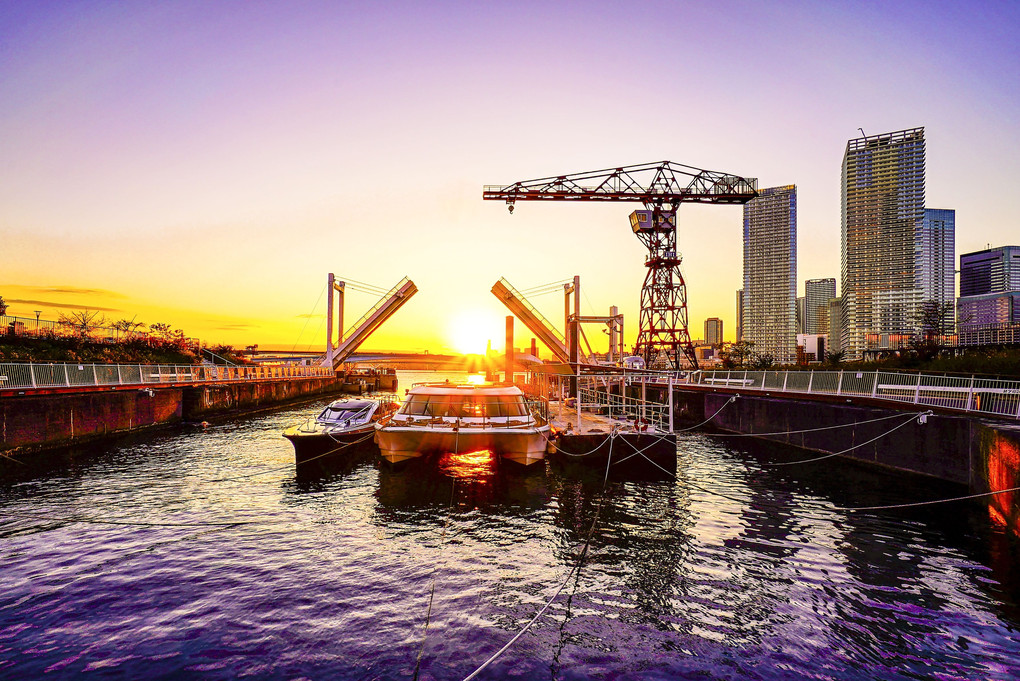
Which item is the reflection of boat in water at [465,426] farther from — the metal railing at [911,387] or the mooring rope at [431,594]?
the metal railing at [911,387]

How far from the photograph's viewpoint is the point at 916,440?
2300 centimetres

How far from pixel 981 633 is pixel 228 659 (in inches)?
556

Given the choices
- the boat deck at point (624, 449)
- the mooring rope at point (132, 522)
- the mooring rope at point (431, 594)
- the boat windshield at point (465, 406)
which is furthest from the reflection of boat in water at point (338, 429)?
the boat deck at point (624, 449)

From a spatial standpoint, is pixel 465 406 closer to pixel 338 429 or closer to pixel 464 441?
pixel 464 441

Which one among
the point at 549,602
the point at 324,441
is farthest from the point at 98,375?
the point at 549,602

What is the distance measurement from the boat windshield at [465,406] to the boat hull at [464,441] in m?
2.10

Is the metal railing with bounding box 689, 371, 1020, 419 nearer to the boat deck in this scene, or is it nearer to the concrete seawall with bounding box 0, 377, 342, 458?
the boat deck

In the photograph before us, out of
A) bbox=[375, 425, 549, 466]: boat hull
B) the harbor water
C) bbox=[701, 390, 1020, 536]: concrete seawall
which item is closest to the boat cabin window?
bbox=[375, 425, 549, 466]: boat hull

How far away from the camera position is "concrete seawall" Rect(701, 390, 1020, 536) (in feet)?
53.1

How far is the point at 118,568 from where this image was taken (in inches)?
515

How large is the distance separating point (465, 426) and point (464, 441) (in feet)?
3.37

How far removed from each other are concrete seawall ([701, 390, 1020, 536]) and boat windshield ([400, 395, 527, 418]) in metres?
17.0

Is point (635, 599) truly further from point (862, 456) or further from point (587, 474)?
point (862, 456)

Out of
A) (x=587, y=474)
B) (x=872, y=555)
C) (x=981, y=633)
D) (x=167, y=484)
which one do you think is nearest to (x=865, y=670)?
(x=981, y=633)
